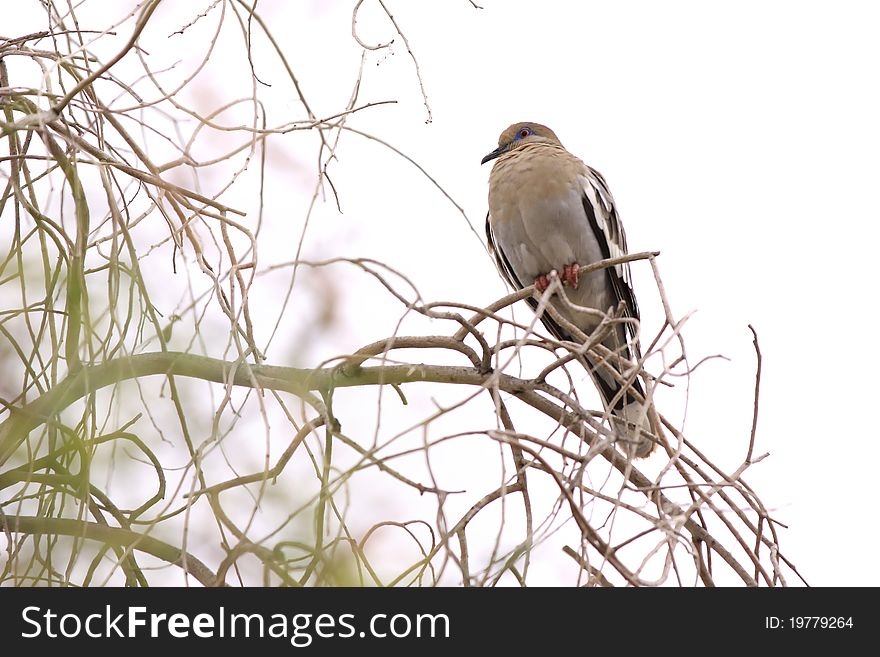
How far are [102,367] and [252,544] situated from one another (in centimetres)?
56

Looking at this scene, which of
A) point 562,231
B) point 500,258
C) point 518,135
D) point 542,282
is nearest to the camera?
point 542,282

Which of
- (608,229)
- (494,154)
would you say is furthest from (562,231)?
(494,154)

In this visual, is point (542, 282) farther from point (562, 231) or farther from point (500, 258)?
point (500, 258)

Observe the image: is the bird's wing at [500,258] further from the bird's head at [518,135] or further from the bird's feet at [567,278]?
the bird's head at [518,135]

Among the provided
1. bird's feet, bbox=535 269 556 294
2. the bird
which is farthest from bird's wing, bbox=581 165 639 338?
bird's feet, bbox=535 269 556 294

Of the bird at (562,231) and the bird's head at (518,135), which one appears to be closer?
the bird at (562,231)

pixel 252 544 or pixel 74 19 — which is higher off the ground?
pixel 74 19

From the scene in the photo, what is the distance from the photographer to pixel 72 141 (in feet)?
5.62

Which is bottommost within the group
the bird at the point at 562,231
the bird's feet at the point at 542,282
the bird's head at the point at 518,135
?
the bird's feet at the point at 542,282

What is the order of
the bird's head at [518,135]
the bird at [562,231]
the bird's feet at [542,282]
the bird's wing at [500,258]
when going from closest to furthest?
the bird's feet at [542,282], the bird at [562,231], the bird's wing at [500,258], the bird's head at [518,135]

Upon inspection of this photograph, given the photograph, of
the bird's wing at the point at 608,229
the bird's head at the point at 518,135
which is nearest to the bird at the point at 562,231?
the bird's wing at the point at 608,229

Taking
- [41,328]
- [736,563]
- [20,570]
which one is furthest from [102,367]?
[736,563]

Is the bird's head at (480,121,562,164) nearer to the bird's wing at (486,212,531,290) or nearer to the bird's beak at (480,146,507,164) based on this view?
the bird's beak at (480,146,507,164)
